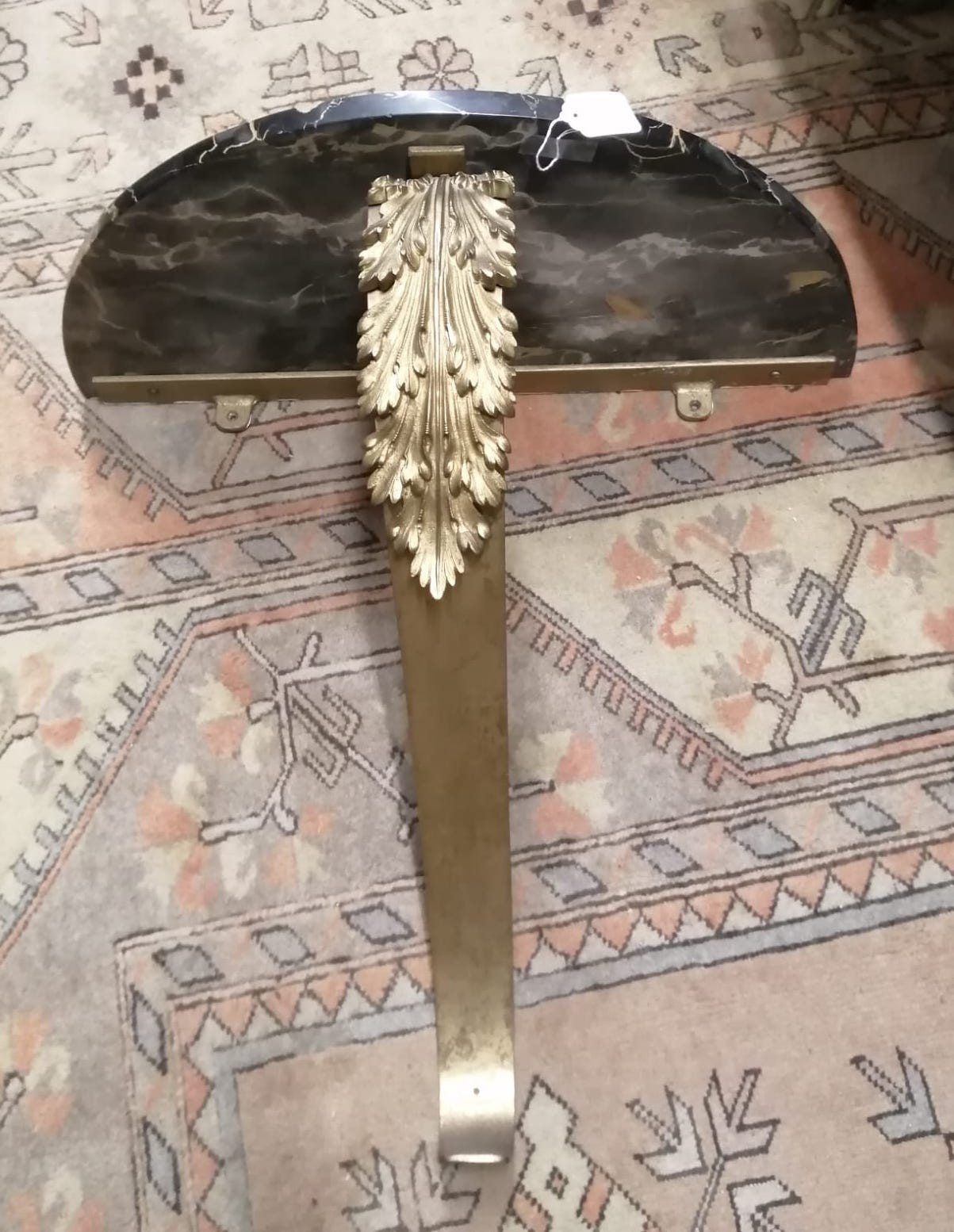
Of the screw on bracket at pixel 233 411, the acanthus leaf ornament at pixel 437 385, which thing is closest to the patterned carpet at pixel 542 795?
the screw on bracket at pixel 233 411

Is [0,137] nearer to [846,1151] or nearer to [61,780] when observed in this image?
[61,780]

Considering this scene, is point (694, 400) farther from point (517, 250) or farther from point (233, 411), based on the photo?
point (233, 411)

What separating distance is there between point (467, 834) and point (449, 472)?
10.5 inches

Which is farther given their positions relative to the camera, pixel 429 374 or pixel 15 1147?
pixel 15 1147

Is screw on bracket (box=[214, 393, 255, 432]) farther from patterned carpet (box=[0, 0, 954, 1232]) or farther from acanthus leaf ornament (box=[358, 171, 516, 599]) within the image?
acanthus leaf ornament (box=[358, 171, 516, 599])

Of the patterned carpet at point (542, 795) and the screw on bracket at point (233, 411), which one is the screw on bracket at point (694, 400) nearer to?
the patterned carpet at point (542, 795)

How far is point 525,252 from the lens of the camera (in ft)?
2.79

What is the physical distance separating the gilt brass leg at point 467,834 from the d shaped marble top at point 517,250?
313 millimetres

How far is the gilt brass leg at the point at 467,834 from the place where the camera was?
2.19 feet

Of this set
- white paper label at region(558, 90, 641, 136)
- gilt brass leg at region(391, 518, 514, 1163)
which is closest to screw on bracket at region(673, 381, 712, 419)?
white paper label at region(558, 90, 641, 136)

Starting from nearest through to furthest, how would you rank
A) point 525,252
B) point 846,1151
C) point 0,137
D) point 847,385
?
point 846,1151 → point 525,252 → point 847,385 → point 0,137

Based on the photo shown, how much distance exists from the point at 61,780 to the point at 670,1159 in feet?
1.88

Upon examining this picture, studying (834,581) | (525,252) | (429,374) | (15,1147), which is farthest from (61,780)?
(834,581)

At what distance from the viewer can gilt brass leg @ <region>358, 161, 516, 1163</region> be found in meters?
0.64
